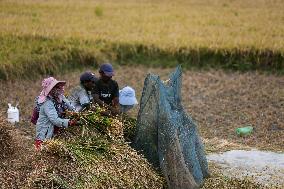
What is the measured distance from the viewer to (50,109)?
6.46m

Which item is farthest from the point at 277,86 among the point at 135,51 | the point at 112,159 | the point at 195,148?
the point at 112,159

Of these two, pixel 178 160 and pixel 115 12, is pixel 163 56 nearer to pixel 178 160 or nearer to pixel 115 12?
pixel 115 12

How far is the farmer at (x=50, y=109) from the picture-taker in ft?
21.1

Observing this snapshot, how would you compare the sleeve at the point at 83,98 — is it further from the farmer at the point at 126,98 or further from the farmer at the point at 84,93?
the farmer at the point at 126,98

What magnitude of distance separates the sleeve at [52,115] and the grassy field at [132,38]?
6.03 metres

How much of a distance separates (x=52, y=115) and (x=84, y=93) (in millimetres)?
862

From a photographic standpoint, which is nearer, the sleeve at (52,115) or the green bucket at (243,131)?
the sleeve at (52,115)

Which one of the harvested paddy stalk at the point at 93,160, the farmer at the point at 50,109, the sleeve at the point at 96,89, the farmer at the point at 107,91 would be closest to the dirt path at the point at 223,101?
the farmer at the point at 107,91

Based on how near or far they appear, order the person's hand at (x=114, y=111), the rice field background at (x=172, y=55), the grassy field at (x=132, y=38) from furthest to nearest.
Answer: the grassy field at (x=132, y=38)
the rice field background at (x=172, y=55)
the person's hand at (x=114, y=111)

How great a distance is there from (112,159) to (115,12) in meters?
12.8

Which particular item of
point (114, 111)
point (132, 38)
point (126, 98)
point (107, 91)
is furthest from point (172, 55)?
point (114, 111)

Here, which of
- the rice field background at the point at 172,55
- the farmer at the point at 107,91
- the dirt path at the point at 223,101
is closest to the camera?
the farmer at the point at 107,91

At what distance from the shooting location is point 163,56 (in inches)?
573

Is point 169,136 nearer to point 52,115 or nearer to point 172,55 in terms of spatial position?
point 52,115
